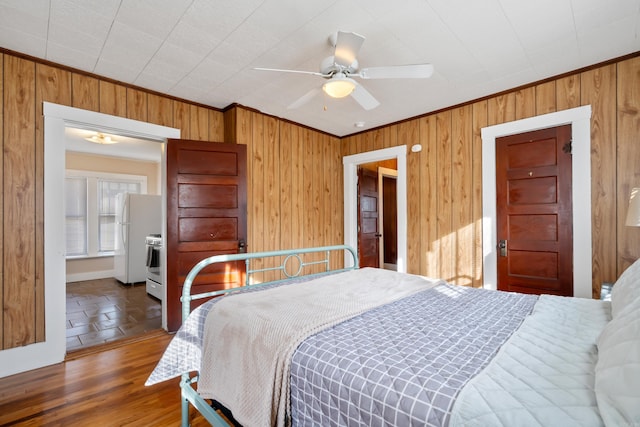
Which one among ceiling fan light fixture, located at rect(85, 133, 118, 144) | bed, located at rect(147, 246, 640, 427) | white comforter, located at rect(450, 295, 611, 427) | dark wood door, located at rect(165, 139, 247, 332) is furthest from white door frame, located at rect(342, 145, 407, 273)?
ceiling fan light fixture, located at rect(85, 133, 118, 144)

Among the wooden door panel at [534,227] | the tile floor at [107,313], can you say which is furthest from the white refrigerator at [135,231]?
the wooden door panel at [534,227]

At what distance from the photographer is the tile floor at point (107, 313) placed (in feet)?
9.90

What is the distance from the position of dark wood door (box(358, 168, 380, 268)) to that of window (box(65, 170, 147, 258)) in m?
4.89

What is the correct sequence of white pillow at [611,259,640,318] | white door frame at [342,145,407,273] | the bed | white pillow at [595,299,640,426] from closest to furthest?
white pillow at [595,299,640,426] < the bed < white pillow at [611,259,640,318] < white door frame at [342,145,407,273]

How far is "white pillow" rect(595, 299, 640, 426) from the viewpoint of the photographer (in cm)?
61

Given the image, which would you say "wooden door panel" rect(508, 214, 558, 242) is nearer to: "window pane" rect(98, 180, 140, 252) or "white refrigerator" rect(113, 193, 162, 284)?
"white refrigerator" rect(113, 193, 162, 284)

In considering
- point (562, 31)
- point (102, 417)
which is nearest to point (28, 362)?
point (102, 417)

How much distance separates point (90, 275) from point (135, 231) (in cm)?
147

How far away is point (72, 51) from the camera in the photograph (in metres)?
Result: 2.32

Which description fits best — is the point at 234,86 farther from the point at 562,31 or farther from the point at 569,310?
the point at 569,310

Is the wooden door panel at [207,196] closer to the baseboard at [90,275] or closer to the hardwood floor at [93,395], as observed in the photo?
the hardwood floor at [93,395]

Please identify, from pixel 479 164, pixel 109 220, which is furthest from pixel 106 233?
pixel 479 164

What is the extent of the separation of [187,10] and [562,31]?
8.32ft

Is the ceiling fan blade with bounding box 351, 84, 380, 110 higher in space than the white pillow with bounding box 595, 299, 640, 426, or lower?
higher
